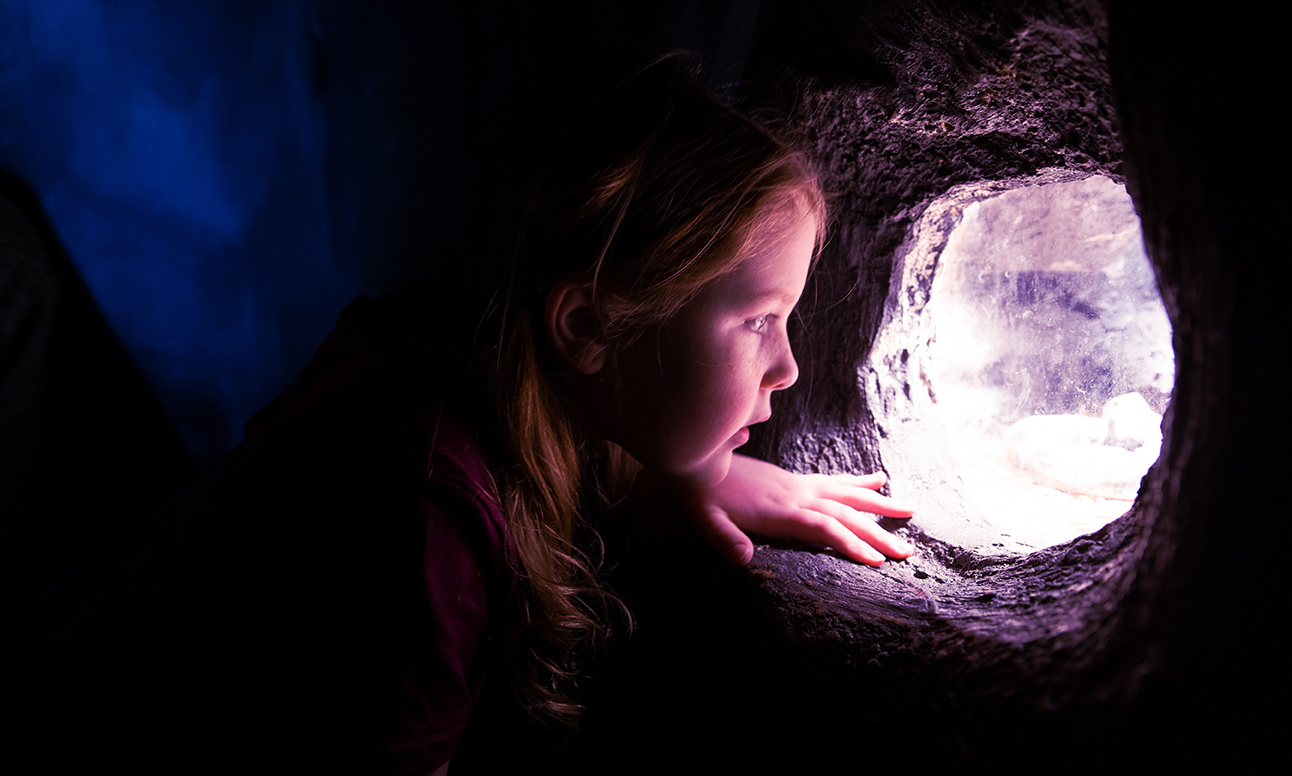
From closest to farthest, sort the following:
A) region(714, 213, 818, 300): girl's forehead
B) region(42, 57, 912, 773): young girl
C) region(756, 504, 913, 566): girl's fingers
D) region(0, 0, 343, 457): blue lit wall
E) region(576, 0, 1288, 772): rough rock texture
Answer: region(576, 0, 1288, 772): rough rock texture
region(42, 57, 912, 773): young girl
region(714, 213, 818, 300): girl's forehead
region(756, 504, 913, 566): girl's fingers
region(0, 0, 343, 457): blue lit wall

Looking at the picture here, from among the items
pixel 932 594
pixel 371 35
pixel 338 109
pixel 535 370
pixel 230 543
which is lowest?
pixel 230 543

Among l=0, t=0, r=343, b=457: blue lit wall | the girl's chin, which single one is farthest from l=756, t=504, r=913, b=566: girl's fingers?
l=0, t=0, r=343, b=457: blue lit wall

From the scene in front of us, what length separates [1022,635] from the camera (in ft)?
1.78

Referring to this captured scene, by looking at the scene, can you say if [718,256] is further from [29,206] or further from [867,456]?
[29,206]

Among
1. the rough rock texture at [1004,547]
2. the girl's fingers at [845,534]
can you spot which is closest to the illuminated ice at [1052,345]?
the rough rock texture at [1004,547]

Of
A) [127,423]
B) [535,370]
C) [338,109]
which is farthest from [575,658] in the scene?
[338,109]

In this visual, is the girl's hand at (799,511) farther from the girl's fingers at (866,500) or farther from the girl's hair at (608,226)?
the girl's hair at (608,226)

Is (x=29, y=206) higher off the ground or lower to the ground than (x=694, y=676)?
higher

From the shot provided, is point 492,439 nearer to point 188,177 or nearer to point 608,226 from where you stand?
point 608,226

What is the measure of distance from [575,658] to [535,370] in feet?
1.77

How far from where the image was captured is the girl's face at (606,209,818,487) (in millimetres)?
787

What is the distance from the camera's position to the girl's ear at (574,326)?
2.53ft

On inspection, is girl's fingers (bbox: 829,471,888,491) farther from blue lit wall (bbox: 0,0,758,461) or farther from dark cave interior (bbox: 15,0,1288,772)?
blue lit wall (bbox: 0,0,758,461)

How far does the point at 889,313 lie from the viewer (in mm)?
1063
